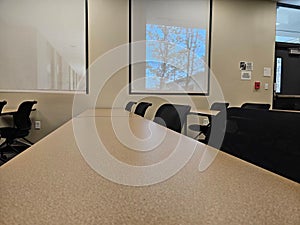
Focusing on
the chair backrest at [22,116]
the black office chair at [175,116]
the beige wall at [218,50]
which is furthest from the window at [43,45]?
the black office chair at [175,116]

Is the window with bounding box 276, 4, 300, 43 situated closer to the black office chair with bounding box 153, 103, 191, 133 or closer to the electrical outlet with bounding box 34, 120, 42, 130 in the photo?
the black office chair with bounding box 153, 103, 191, 133

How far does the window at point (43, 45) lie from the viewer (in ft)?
13.2

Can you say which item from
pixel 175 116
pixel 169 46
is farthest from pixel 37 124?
pixel 175 116

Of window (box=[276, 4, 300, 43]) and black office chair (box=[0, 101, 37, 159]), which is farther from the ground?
window (box=[276, 4, 300, 43])

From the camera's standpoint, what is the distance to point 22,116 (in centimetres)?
356

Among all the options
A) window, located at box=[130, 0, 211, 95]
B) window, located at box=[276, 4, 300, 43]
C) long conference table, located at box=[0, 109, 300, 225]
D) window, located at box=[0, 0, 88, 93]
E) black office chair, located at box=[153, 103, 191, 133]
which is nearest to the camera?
long conference table, located at box=[0, 109, 300, 225]

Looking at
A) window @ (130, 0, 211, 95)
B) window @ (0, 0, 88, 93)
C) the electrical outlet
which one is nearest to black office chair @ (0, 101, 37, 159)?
the electrical outlet

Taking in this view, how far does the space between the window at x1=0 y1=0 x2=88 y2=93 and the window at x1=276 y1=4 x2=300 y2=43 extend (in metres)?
3.59

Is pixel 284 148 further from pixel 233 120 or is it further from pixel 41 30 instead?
pixel 41 30

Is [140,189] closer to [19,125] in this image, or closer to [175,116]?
[175,116]

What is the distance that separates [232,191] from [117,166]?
293 mm

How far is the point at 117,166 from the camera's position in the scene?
2.25ft

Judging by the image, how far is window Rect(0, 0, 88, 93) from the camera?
4.04 metres

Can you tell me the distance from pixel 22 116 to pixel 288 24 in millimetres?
5010
